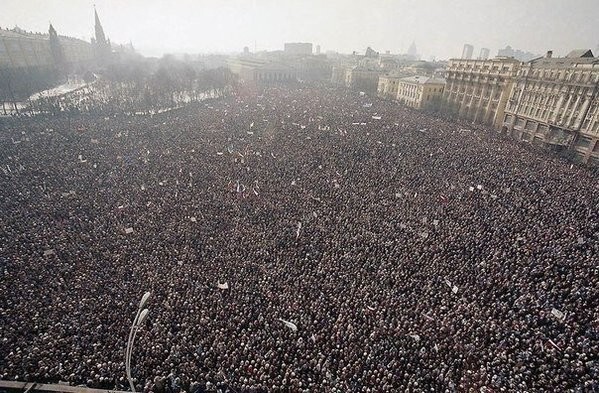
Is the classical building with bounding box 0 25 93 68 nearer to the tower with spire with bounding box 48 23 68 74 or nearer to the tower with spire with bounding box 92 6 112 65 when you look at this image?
the tower with spire with bounding box 48 23 68 74

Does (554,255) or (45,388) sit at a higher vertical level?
(554,255)

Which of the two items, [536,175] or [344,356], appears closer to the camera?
A: [344,356]

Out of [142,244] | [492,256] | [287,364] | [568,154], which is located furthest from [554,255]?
[568,154]

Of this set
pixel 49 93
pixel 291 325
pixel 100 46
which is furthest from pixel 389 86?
pixel 100 46

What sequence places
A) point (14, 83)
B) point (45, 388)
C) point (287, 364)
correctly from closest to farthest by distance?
point (45, 388)
point (287, 364)
point (14, 83)

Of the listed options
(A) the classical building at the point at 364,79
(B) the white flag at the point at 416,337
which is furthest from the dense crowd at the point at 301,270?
(A) the classical building at the point at 364,79

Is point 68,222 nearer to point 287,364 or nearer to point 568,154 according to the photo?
point 287,364

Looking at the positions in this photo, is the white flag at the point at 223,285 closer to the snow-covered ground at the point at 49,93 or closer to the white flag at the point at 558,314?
the white flag at the point at 558,314

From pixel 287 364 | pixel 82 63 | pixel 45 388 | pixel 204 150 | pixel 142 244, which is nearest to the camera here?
pixel 45 388
